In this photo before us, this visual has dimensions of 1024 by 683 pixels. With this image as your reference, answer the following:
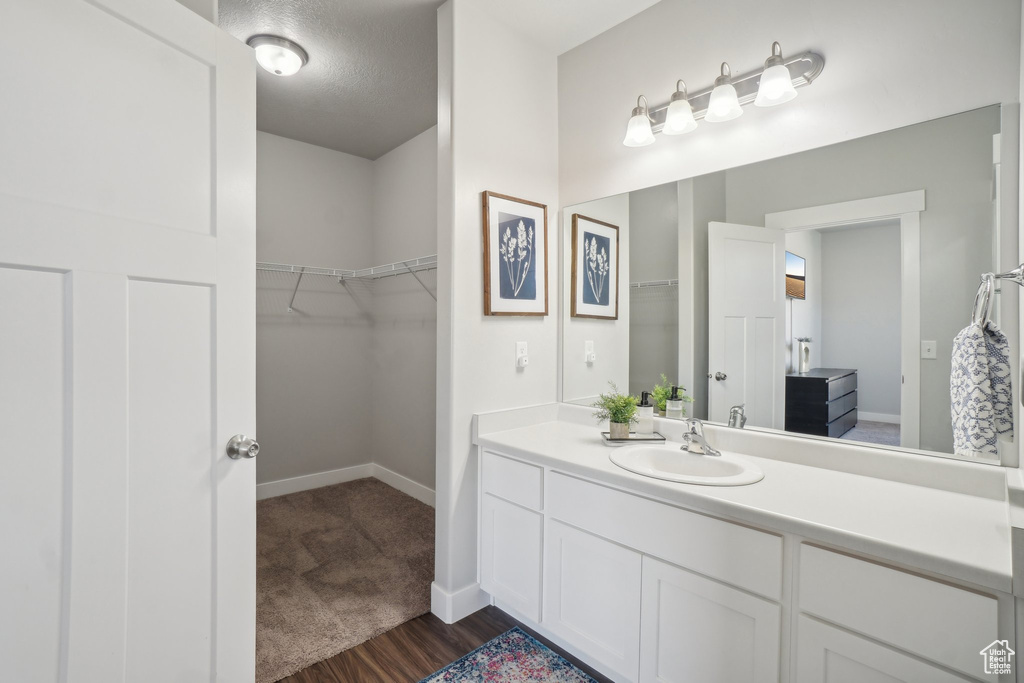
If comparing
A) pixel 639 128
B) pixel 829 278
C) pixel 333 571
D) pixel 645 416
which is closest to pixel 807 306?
pixel 829 278

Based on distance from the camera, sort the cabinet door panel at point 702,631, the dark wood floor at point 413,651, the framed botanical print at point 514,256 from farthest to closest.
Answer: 1. the framed botanical print at point 514,256
2. the dark wood floor at point 413,651
3. the cabinet door panel at point 702,631

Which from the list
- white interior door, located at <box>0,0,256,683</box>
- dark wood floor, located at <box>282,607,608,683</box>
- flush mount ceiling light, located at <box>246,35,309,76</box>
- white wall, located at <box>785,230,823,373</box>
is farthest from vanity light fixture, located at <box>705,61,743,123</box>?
dark wood floor, located at <box>282,607,608,683</box>

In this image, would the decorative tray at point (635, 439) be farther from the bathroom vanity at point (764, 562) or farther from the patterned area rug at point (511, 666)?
the patterned area rug at point (511, 666)

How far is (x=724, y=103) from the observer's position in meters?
1.76

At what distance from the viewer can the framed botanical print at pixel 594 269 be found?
2.27 metres

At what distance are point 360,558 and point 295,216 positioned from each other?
97.6 inches

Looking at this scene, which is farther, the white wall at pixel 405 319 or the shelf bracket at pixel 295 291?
the shelf bracket at pixel 295 291

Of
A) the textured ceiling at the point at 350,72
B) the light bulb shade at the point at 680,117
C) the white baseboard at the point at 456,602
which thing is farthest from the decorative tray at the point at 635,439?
the textured ceiling at the point at 350,72

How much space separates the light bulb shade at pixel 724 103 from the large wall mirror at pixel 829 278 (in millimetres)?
209

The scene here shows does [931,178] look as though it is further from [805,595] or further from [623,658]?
[623,658]

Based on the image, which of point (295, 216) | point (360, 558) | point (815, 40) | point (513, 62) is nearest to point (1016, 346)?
point (815, 40)

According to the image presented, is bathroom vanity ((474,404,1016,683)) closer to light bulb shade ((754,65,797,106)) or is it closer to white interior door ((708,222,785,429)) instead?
white interior door ((708,222,785,429))

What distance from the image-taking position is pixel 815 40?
163 cm

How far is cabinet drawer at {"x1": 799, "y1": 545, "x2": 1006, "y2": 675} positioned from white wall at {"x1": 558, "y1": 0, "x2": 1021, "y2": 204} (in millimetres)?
1316
